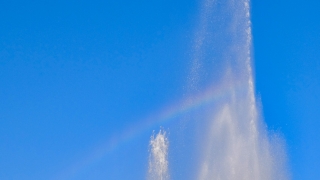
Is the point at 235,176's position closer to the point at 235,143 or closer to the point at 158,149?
the point at 235,143

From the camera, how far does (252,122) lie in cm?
4284

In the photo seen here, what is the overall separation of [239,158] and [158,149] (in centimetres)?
610

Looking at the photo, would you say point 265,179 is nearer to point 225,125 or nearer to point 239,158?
point 239,158

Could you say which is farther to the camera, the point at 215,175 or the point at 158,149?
the point at 158,149

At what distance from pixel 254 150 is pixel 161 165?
629 cm

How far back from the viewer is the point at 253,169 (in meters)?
40.4

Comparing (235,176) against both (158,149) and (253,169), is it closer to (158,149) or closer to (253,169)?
(253,169)

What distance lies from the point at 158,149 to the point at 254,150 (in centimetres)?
686

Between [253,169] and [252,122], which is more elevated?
[252,122]

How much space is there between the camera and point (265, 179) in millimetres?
40188

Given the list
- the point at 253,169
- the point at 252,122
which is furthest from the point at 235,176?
the point at 252,122

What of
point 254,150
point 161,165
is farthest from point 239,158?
point 161,165

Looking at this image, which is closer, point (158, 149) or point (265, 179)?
point (265, 179)

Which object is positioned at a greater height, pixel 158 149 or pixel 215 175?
pixel 158 149
